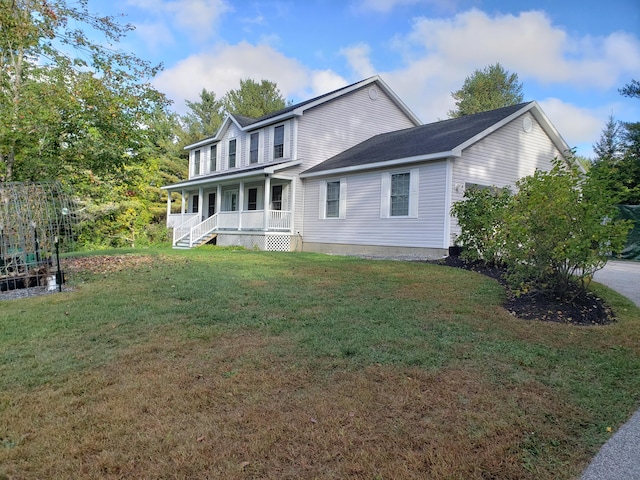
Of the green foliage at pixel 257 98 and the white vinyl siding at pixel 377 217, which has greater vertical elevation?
the green foliage at pixel 257 98

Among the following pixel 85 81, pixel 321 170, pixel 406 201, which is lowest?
pixel 406 201

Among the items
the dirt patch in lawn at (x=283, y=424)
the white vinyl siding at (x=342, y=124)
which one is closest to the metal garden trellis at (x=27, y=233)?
the dirt patch in lawn at (x=283, y=424)

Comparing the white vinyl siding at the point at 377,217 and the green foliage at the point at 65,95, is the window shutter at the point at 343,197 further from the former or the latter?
the green foliage at the point at 65,95

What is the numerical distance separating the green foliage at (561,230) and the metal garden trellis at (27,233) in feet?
25.0

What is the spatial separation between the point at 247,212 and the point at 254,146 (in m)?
4.16

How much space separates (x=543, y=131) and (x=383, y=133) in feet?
22.0

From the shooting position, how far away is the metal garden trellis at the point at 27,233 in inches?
293

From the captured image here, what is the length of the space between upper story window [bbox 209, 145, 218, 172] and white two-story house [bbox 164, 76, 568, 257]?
0.24 m

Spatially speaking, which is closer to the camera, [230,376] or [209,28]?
[230,376]

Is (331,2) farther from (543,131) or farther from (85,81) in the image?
(543,131)

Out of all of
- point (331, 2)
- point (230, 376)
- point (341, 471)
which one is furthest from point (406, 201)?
point (341, 471)

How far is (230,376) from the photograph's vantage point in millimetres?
3377

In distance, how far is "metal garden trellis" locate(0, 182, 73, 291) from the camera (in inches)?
293

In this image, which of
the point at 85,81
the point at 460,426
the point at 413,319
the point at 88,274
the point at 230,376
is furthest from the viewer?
the point at 85,81
